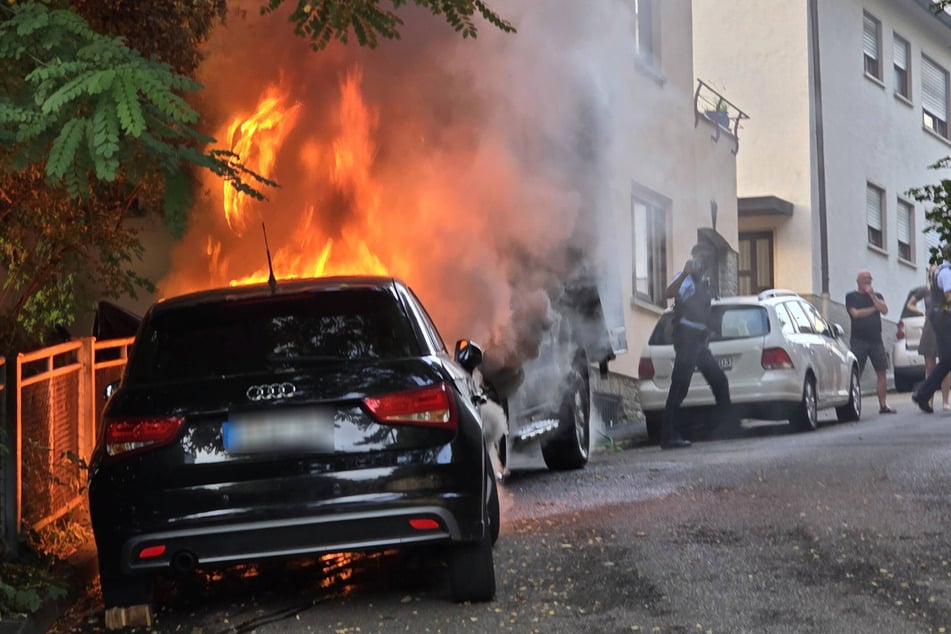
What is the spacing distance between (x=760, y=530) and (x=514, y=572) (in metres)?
1.72

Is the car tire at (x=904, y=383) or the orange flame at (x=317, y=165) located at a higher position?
the orange flame at (x=317, y=165)

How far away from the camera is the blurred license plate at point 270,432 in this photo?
6.19m

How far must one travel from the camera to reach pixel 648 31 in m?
20.9

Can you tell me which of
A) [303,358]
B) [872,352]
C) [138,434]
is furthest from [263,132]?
[872,352]

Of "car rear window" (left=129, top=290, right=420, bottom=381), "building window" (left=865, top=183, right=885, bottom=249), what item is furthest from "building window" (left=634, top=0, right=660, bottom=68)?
"car rear window" (left=129, top=290, right=420, bottom=381)

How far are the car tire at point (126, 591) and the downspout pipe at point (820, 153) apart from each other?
22308mm

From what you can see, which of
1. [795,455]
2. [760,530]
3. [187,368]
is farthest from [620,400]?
[187,368]

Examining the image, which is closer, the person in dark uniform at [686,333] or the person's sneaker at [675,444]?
the person's sneaker at [675,444]

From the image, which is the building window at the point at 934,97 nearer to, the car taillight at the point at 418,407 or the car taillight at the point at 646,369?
the car taillight at the point at 646,369

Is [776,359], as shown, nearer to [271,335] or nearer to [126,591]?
[271,335]

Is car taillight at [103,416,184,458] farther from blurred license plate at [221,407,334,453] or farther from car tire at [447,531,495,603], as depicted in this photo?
car tire at [447,531,495,603]

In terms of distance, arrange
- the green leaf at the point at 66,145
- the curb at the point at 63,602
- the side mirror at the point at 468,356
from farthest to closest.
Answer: the side mirror at the point at 468,356, the curb at the point at 63,602, the green leaf at the point at 66,145

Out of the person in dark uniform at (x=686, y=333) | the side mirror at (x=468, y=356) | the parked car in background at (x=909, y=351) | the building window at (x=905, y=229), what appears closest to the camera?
the side mirror at (x=468, y=356)

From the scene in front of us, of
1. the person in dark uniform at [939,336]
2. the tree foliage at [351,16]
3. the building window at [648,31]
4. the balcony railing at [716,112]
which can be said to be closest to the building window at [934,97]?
the balcony railing at [716,112]
